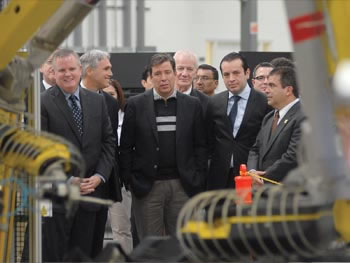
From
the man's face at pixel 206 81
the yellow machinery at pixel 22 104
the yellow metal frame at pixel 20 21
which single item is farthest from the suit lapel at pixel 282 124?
the yellow metal frame at pixel 20 21

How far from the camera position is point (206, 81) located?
13.2 metres

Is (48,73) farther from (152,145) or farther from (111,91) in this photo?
(152,145)

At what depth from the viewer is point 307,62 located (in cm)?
488

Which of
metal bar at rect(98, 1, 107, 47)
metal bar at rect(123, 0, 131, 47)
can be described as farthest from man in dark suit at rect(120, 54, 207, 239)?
metal bar at rect(123, 0, 131, 47)

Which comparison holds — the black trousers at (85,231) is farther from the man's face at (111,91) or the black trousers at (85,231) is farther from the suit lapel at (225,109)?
the man's face at (111,91)

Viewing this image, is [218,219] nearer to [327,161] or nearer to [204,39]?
[327,161]

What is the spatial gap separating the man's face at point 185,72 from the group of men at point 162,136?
1.03m

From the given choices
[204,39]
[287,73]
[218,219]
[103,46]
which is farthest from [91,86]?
[204,39]

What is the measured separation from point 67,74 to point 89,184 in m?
1.01

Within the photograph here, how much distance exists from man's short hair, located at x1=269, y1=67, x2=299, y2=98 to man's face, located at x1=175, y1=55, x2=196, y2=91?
2.06 meters

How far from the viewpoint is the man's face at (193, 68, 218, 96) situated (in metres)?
13.2

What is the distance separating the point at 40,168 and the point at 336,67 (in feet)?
5.32

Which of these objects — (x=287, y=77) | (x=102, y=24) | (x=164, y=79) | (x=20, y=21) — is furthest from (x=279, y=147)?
(x=102, y=24)

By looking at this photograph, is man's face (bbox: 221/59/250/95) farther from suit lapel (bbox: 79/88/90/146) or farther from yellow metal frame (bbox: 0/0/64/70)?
yellow metal frame (bbox: 0/0/64/70)
